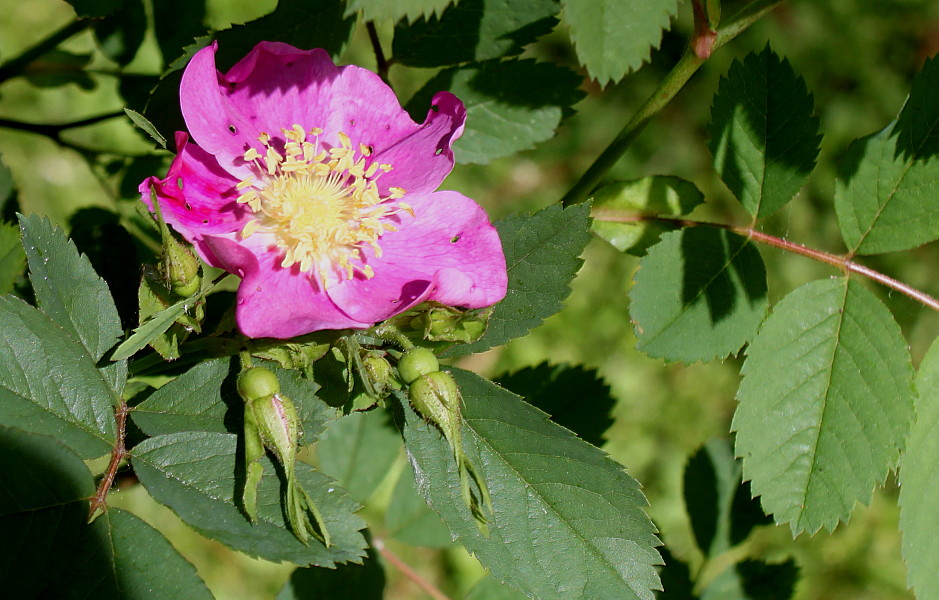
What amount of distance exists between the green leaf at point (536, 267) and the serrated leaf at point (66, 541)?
1.66ft

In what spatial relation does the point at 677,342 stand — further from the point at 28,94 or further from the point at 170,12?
the point at 28,94

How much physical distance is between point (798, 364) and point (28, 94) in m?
3.45

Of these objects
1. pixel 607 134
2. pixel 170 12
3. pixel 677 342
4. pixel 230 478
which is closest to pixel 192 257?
pixel 230 478

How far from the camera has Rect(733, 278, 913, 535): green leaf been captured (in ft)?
4.46

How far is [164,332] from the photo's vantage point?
1.13m

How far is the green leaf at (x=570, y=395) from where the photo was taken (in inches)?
66.9

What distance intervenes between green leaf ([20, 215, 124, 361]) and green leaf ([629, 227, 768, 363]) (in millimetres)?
817

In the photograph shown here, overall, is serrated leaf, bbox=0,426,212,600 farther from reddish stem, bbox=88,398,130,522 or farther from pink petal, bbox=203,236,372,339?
pink petal, bbox=203,236,372,339

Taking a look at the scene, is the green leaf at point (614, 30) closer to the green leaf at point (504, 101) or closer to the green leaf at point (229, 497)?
the green leaf at point (504, 101)

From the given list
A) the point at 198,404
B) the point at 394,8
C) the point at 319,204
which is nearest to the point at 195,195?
the point at 319,204

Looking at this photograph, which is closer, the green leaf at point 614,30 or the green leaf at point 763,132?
the green leaf at point 614,30

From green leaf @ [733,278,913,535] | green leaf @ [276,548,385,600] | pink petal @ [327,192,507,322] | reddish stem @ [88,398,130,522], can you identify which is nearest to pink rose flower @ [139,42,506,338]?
pink petal @ [327,192,507,322]

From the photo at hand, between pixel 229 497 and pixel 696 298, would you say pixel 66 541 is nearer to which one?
pixel 229 497

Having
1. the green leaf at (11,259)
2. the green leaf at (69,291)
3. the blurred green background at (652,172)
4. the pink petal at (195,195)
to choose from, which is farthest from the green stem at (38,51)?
the blurred green background at (652,172)
